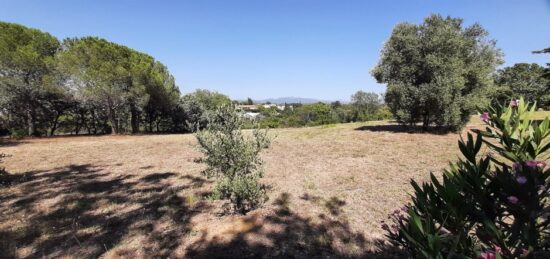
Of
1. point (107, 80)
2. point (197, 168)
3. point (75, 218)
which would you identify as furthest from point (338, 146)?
point (107, 80)

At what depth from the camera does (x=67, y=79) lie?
783 inches

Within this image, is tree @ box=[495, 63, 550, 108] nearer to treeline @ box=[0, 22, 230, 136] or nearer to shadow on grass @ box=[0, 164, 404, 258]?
treeline @ box=[0, 22, 230, 136]

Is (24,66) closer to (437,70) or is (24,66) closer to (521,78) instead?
(437,70)

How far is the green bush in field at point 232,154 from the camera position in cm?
526

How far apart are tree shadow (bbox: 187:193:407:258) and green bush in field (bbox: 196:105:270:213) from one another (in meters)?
0.47

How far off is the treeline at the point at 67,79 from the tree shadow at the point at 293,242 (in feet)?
39.2

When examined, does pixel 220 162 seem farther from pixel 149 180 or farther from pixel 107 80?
pixel 107 80

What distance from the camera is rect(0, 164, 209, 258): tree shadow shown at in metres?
4.29

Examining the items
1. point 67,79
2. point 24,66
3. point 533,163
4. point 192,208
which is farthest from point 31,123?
point 533,163

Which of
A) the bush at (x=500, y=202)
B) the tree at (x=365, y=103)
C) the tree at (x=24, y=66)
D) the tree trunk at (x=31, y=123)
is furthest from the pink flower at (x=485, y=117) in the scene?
the tree at (x=365, y=103)

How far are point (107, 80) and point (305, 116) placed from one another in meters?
67.5

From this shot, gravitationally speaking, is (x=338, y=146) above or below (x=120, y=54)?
below

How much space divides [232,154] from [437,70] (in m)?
12.6

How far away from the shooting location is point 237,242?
421 cm
